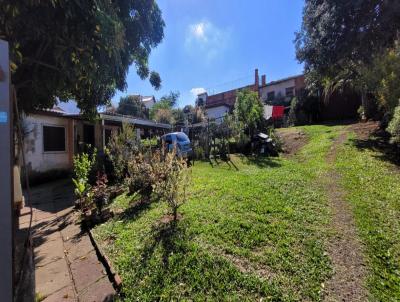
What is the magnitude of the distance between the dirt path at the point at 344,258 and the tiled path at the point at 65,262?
8.92 feet

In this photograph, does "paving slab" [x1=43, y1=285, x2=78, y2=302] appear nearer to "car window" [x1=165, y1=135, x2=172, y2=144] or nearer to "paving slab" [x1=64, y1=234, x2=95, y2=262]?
"paving slab" [x1=64, y1=234, x2=95, y2=262]

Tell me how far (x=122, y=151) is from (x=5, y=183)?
8.86 metres

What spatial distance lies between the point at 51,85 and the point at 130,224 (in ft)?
9.62

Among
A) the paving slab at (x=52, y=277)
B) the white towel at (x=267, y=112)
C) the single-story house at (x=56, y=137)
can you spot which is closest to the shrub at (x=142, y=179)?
the paving slab at (x=52, y=277)

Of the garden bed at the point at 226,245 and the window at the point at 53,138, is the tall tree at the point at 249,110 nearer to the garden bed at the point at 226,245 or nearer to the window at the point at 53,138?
the garden bed at the point at 226,245

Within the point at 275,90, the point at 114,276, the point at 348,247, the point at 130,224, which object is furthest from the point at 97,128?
the point at 275,90

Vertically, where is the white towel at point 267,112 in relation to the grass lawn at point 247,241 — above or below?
above

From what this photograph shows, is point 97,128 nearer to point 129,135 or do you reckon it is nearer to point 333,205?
point 129,135

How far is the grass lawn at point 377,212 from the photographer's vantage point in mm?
3504

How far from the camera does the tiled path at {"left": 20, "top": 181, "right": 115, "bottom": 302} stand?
141 inches

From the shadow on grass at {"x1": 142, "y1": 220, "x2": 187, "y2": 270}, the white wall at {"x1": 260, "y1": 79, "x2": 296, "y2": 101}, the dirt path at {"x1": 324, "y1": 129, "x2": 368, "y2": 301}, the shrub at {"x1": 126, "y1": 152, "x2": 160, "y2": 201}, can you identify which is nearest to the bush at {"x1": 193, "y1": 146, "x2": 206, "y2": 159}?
the shrub at {"x1": 126, "y1": 152, "x2": 160, "y2": 201}

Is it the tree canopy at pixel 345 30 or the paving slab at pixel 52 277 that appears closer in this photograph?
the paving slab at pixel 52 277

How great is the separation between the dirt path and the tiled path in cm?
272

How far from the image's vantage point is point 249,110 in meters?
15.1
